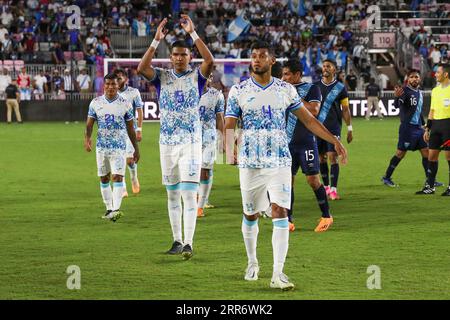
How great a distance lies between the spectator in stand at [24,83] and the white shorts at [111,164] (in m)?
26.9

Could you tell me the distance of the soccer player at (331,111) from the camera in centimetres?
1544

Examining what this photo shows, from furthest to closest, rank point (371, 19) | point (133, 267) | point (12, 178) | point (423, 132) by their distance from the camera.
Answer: point (371, 19) < point (12, 178) < point (423, 132) < point (133, 267)

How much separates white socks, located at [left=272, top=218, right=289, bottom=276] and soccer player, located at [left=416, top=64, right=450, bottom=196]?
8333 mm

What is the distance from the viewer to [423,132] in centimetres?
1803

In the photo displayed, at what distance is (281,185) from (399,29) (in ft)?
129

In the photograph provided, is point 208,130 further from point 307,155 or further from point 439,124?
point 439,124

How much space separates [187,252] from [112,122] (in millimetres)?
4100

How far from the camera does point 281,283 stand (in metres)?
8.70

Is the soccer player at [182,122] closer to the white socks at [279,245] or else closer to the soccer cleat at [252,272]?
the soccer cleat at [252,272]

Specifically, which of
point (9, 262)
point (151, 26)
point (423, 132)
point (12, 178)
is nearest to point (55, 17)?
point (151, 26)

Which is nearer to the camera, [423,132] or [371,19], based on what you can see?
[423,132]

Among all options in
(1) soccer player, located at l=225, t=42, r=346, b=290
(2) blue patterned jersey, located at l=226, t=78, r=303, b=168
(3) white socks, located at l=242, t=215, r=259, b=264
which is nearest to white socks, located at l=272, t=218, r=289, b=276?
(1) soccer player, located at l=225, t=42, r=346, b=290

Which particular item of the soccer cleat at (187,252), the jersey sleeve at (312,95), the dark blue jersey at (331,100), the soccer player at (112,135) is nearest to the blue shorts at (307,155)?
the jersey sleeve at (312,95)
